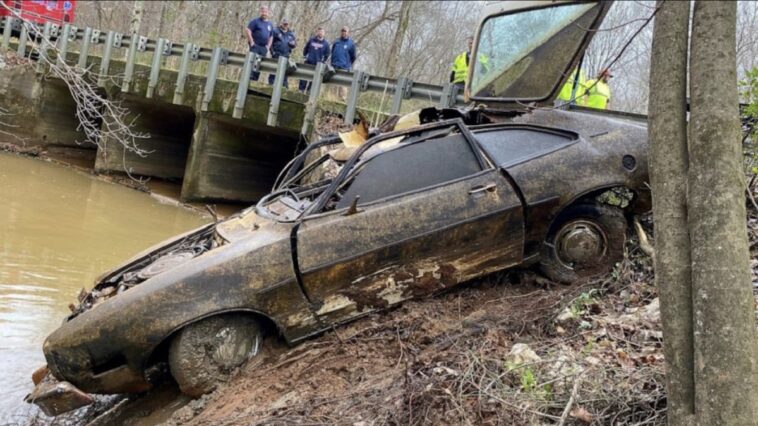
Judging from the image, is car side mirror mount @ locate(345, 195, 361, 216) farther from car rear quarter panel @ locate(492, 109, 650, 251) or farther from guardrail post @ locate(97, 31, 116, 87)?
guardrail post @ locate(97, 31, 116, 87)

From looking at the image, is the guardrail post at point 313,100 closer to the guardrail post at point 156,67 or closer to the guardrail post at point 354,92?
the guardrail post at point 354,92

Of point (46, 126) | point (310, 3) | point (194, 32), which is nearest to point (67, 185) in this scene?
point (46, 126)

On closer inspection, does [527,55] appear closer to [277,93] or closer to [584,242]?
[584,242]

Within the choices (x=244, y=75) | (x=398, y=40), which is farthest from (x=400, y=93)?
(x=398, y=40)

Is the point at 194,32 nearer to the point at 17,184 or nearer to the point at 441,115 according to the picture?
the point at 17,184

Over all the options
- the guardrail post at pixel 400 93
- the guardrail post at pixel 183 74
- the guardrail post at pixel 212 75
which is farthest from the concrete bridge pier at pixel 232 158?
the guardrail post at pixel 400 93

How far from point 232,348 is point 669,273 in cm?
310

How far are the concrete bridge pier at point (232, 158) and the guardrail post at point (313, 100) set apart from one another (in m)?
1.79

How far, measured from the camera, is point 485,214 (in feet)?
15.6

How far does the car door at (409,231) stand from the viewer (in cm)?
455

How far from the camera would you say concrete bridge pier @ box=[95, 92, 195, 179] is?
16188 millimetres

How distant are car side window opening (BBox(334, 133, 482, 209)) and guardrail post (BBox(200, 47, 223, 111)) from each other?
30.4ft

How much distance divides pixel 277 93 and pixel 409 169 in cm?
774

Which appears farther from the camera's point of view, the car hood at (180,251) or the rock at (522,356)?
the car hood at (180,251)
